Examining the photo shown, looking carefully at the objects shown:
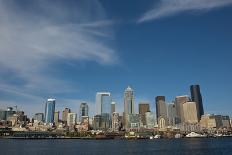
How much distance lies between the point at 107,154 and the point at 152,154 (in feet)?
63.3

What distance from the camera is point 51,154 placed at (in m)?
113

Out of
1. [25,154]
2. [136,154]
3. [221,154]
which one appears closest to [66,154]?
[25,154]

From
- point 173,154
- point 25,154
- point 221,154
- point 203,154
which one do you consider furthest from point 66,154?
point 221,154

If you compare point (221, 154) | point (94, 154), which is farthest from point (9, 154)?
point (221, 154)

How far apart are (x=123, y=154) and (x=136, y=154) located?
223 inches

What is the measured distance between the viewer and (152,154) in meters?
119

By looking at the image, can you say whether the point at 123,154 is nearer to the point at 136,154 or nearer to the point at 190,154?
the point at 136,154

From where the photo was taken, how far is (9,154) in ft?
362

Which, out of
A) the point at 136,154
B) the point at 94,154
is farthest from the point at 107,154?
the point at 136,154

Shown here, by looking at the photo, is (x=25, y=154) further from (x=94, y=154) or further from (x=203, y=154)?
(x=203, y=154)

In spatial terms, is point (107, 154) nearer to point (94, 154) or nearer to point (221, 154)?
point (94, 154)

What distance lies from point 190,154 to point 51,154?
56.8 meters

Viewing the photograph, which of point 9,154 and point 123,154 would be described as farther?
point 123,154

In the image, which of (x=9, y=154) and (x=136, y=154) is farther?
(x=136, y=154)
